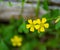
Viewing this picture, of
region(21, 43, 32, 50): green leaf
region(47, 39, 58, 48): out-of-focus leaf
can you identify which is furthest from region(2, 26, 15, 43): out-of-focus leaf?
region(47, 39, 58, 48): out-of-focus leaf

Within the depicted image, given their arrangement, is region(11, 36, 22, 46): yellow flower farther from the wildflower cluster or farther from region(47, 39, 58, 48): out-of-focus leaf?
the wildflower cluster

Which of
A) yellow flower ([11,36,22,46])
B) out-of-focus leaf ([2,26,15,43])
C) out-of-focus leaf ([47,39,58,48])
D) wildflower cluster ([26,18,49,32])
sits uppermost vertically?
wildflower cluster ([26,18,49,32])

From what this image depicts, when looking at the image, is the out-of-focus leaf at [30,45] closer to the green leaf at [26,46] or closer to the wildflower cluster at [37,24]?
the green leaf at [26,46]

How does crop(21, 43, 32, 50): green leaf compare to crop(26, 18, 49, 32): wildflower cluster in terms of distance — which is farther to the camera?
crop(21, 43, 32, 50): green leaf

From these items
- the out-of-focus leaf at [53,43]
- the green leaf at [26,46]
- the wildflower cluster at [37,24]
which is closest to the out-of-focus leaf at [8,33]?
the green leaf at [26,46]

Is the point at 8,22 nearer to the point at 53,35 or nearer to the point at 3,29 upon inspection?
the point at 3,29

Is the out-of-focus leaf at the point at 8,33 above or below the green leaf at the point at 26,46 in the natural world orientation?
above

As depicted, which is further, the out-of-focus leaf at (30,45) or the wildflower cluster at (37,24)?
the out-of-focus leaf at (30,45)

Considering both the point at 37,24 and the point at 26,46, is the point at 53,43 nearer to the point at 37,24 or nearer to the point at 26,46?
the point at 26,46

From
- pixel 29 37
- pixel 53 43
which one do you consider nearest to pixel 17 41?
pixel 29 37

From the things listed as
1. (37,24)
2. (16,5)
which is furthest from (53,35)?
(37,24)

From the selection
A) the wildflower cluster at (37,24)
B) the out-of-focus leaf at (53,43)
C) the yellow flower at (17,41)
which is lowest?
the yellow flower at (17,41)
